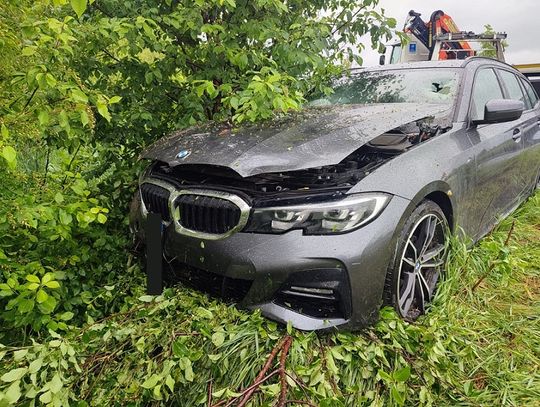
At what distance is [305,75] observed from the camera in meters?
3.16

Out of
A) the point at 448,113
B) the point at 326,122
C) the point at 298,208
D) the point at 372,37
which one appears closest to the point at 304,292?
the point at 298,208

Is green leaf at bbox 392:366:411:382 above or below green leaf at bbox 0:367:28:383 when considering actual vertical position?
above

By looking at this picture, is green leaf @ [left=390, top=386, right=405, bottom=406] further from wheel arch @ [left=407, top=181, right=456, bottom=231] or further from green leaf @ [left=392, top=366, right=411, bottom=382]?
wheel arch @ [left=407, top=181, right=456, bottom=231]

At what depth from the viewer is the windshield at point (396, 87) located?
9.45 feet

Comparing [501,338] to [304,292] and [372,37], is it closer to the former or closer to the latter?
[304,292]

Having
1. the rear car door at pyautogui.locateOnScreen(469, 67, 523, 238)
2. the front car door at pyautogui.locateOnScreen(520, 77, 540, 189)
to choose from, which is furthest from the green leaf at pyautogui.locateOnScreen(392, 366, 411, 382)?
the front car door at pyautogui.locateOnScreen(520, 77, 540, 189)

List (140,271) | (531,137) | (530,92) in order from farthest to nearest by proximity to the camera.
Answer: (530,92) → (531,137) → (140,271)

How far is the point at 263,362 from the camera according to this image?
5.40 feet

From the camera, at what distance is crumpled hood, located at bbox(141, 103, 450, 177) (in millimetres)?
1843

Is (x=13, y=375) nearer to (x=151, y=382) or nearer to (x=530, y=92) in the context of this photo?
(x=151, y=382)

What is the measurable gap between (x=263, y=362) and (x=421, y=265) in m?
1.00

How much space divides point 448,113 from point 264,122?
1169 mm

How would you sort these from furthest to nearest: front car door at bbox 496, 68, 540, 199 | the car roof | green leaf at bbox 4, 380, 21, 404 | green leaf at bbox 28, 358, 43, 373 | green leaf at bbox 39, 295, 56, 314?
front car door at bbox 496, 68, 540, 199
the car roof
green leaf at bbox 39, 295, 56, 314
green leaf at bbox 28, 358, 43, 373
green leaf at bbox 4, 380, 21, 404

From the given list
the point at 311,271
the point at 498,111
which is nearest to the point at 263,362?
the point at 311,271
